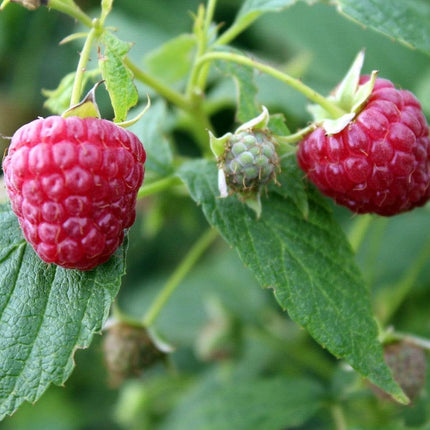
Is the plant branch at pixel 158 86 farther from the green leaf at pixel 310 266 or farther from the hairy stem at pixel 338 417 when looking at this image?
the hairy stem at pixel 338 417

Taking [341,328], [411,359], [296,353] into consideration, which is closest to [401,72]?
[296,353]

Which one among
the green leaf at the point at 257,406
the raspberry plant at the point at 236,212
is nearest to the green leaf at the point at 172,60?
the raspberry plant at the point at 236,212

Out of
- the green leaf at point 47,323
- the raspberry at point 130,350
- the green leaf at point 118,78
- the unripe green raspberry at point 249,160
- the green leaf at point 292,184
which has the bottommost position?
the raspberry at point 130,350

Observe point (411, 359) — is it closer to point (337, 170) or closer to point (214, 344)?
point (337, 170)

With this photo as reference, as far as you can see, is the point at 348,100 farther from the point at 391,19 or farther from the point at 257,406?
the point at 257,406

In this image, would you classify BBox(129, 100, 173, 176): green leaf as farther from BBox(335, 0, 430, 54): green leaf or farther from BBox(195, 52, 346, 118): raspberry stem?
BBox(335, 0, 430, 54): green leaf

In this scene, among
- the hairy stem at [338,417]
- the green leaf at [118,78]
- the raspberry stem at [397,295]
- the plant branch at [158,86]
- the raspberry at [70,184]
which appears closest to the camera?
the raspberry at [70,184]

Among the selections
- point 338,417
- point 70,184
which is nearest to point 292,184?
point 70,184
